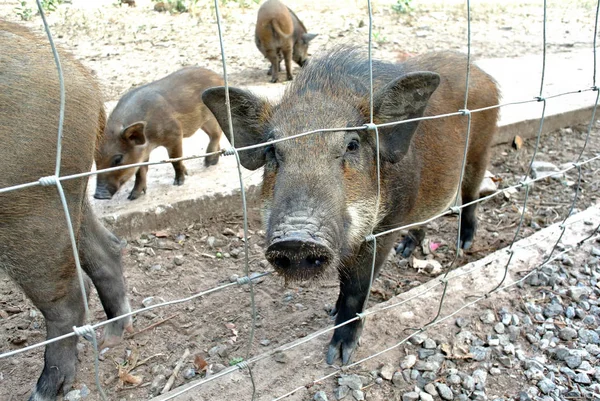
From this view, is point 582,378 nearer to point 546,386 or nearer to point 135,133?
point 546,386

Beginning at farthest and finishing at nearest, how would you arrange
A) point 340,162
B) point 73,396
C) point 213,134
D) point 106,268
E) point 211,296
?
point 213,134 < point 211,296 < point 106,268 < point 73,396 < point 340,162

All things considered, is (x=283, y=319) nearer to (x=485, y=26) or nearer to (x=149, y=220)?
(x=149, y=220)

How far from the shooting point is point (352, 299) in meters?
2.72

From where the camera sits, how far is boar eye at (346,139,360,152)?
7.87 ft

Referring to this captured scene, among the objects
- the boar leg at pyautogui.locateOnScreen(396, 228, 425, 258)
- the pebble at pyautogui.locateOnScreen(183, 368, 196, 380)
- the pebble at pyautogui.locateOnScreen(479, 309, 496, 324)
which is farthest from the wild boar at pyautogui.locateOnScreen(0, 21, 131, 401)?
the boar leg at pyautogui.locateOnScreen(396, 228, 425, 258)

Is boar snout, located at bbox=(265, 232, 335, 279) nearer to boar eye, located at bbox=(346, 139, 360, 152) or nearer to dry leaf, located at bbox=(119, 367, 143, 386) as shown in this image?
boar eye, located at bbox=(346, 139, 360, 152)

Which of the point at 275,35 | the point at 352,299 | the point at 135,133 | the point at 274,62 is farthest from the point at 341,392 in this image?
the point at 275,35

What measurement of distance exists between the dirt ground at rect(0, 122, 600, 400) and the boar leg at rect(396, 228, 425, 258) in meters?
0.07

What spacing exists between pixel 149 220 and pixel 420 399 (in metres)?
2.41

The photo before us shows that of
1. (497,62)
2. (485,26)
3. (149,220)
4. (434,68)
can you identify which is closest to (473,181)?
(434,68)

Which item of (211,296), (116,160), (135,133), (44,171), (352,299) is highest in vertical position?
(44,171)

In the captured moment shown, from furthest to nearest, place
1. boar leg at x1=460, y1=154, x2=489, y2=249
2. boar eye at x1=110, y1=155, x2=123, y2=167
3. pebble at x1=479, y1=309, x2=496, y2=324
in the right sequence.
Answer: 1. boar eye at x1=110, y1=155, x2=123, y2=167
2. boar leg at x1=460, y1=154, x2=489, y2=249
3. pebble at x1=479, y1=309, x2=496, y2=324

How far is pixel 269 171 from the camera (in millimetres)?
2484

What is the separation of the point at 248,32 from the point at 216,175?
614 centimetres
